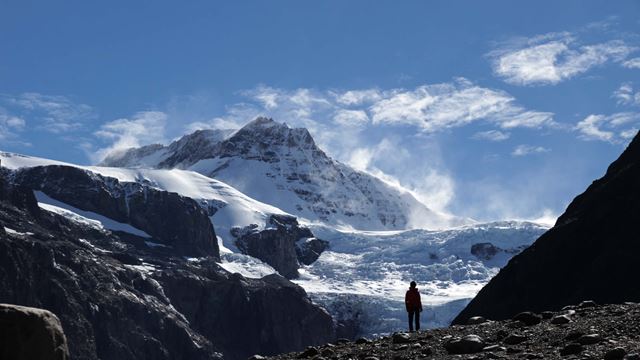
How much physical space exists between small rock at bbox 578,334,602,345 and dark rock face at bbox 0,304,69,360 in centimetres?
1275

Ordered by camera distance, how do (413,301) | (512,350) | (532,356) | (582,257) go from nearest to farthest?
(532,356) → (512,350) → (413,301) → (582,257)

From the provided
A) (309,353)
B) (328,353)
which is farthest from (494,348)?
(309,353)

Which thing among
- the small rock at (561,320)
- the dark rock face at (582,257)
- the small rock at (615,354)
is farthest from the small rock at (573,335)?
the dark rock face at (582,257)

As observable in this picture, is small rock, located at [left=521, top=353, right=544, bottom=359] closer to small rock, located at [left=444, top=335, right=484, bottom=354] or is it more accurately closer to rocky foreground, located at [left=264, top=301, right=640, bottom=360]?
rocky foreground, located at [left=264, top=301, right=640, bottom=360]

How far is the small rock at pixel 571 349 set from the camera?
28.6 meters

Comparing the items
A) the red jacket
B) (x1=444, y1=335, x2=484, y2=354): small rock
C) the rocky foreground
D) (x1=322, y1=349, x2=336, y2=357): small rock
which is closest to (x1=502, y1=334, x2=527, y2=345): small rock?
the rocky foreground

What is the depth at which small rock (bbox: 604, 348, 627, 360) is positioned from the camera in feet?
87.6

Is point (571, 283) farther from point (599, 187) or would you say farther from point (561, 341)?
point (561, 341)

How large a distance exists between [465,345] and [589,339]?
9.95ft

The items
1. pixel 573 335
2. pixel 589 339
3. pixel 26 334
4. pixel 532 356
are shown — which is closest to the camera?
pixel 26 334

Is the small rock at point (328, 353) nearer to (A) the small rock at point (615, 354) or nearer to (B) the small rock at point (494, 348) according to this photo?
(B) the small rock at point (494, 348)

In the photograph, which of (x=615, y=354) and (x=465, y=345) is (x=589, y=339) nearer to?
(x=615, y=354)

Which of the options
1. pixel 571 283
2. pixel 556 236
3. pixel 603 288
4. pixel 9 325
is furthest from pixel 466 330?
pixel 556 236

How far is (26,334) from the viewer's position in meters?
22.7
